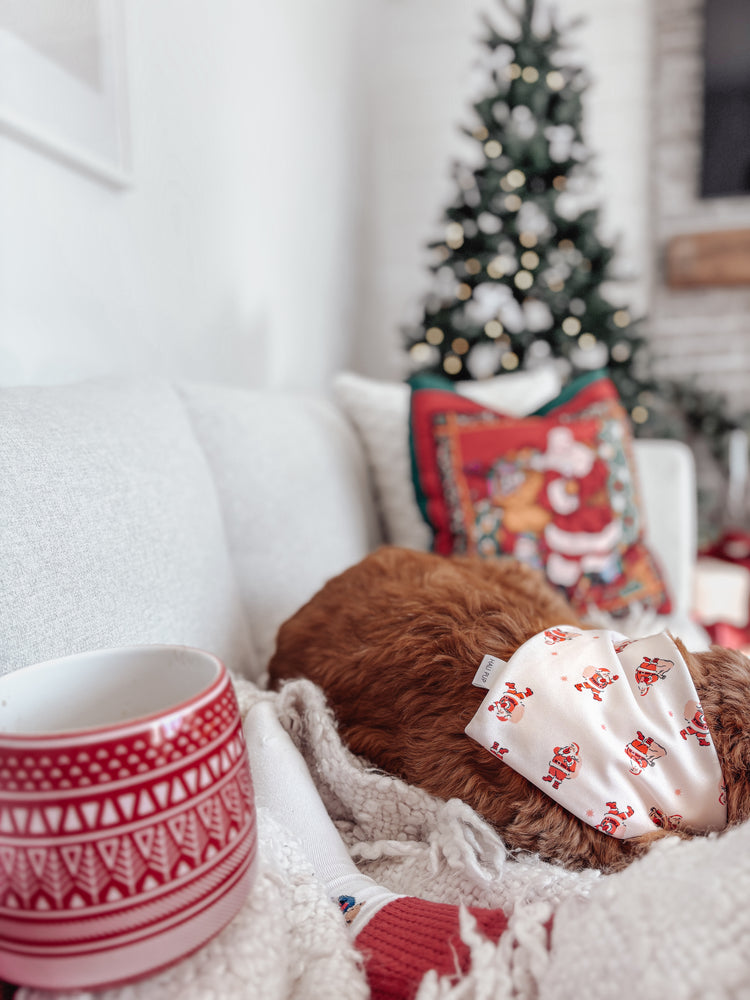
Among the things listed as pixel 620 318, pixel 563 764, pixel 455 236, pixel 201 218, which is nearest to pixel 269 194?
pixel 201 218

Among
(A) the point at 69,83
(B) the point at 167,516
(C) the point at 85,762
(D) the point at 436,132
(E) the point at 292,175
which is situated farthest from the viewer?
(D) the point at 436,132

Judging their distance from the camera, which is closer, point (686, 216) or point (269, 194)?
point (269, 194)

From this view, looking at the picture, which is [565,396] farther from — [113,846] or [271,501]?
[113,846]

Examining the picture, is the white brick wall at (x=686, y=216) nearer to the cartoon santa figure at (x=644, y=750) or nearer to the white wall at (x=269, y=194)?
the white wall at (x=269, y=194)

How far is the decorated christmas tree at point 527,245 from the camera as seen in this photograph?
1.96m

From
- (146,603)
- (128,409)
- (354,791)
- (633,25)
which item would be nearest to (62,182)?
(128,409)

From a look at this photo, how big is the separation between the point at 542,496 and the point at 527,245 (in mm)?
1107

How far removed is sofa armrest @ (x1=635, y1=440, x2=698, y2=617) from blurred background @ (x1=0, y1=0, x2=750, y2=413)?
0.79 metres

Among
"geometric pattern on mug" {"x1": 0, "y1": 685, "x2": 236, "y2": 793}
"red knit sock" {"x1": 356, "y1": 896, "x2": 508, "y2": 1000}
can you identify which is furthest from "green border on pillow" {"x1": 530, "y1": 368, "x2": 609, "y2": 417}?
"geometric pattern on mug" {"x1": 0, "y1": 685, "x2": 236, "y2": 793}

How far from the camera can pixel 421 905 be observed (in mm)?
460

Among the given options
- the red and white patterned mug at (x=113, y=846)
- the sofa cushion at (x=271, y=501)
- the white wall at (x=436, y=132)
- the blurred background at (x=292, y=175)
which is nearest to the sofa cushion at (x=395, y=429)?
the sofa cushion at (x=271, y=501)

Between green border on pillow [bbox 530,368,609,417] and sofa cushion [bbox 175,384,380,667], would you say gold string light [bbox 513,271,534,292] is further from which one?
sofa cushion [bbox 175,384,380,667]

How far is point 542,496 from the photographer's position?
3.83 feet

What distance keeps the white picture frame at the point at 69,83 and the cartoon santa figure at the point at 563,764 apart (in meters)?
0.91
